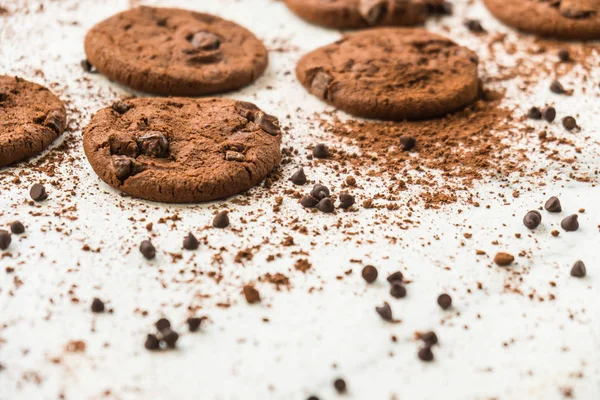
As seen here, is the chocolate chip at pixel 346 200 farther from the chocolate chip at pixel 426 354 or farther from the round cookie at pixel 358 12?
the round cookie at pixel 358 12

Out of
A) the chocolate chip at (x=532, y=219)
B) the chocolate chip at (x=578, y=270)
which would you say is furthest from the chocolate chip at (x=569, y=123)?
the chocolate chip at (x=578, y=270)

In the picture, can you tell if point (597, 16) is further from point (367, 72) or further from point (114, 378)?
point (114, 378)

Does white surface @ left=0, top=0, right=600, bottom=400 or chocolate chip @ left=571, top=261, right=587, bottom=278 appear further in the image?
chocolate chip @ left=571, top=261, right=587, bottom=278

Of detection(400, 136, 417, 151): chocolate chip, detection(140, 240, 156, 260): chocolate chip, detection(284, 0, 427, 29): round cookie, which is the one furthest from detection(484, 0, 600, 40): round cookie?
detection(140, 240, 156, 260): chocolate chip

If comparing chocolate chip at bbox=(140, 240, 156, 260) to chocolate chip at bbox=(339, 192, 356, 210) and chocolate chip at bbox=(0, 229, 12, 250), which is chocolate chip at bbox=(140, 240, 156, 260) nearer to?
chocolate chip at bbox=(0, 229, 12, 250)

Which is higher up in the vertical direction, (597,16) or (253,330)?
(597,16)

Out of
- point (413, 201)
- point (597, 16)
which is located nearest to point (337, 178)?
point (413, 201)
